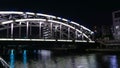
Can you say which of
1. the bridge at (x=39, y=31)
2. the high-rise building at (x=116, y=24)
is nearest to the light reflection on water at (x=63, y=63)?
the bridge at (x=39, y=31)

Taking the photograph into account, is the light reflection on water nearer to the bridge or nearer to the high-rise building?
the bridge

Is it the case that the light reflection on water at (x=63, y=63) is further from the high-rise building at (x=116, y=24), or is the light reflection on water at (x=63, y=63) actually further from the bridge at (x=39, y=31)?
the high-rise building at (x=116, y=24)

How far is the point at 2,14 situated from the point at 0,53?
10856 millimetres

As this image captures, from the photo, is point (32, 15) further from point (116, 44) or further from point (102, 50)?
point (116, 44)

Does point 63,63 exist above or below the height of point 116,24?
below

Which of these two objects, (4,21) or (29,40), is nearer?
(29,40)

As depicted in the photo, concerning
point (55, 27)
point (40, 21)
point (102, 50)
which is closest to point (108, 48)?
point (102, 50)

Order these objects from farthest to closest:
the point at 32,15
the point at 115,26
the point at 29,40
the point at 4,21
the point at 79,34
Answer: the point at 115,26 < the point at 79,34 < the point at 32,15 < the point at 4,21 < the point at 29,40

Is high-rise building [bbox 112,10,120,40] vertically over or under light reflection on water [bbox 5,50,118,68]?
over

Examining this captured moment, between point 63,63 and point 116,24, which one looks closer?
point 63,63

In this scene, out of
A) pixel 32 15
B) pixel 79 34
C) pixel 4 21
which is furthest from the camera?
pixel 79 34

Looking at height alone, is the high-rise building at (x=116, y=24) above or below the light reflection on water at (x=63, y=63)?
above

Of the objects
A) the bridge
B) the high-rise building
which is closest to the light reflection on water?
the bridge

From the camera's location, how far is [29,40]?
62562 millimetres
